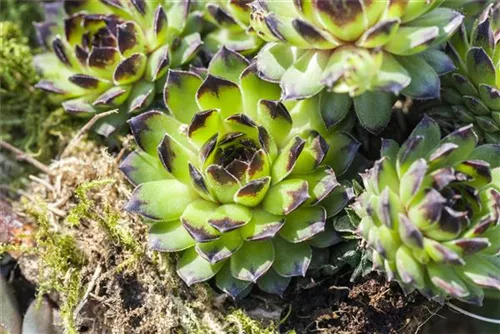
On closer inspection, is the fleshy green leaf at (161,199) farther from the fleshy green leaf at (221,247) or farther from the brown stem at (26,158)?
the brown stem at (26,158)

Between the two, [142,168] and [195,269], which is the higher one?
[142,168]

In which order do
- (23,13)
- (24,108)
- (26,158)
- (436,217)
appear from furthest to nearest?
(23,13) → (24,108) → (26,158) → (436,217)

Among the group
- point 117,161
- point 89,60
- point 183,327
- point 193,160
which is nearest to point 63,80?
point 89,60

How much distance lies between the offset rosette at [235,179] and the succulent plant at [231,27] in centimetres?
13

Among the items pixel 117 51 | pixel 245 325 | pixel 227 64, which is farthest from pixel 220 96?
pixel 245 325

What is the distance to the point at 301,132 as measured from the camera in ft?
4.85

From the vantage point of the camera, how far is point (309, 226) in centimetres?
144

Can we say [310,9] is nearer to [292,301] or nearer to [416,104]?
[416,104]

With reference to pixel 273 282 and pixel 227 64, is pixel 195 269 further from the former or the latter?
pixel 227 64

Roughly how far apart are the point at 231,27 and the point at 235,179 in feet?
1.48

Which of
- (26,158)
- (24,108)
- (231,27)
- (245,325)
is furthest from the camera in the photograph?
(24,108)

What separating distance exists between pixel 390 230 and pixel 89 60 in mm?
843

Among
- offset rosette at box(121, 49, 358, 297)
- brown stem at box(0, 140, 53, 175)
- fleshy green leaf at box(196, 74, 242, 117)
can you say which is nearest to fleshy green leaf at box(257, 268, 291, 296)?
offset rosette at box(121, 49, 358, 297)

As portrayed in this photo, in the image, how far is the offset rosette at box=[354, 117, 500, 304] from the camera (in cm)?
125
